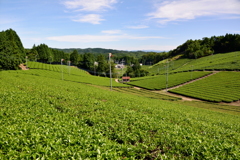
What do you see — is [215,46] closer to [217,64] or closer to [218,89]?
[217,64]

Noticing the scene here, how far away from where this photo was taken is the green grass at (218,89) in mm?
58591

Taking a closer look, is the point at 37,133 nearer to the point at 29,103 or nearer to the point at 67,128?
the point at 67,128

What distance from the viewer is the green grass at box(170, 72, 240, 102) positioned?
192ft

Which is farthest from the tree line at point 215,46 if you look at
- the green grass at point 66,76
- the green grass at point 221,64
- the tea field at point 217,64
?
the green grass at point 66,76

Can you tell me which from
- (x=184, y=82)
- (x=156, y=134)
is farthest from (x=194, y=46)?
(x=156, y=134)

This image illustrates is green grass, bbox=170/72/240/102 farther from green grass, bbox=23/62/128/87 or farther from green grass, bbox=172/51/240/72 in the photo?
green grass, bbox=23/62/128/87

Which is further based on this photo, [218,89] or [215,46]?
[215,46]

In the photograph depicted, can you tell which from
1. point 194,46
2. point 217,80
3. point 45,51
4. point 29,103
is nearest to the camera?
point 29,103

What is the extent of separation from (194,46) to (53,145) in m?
201

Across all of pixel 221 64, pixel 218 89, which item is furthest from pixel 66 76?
pixel 221 64

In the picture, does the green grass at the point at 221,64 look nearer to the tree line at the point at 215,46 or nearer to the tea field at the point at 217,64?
the tea field at the point at 217,64

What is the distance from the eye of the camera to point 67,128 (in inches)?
427

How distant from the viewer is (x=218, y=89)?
68375 mm

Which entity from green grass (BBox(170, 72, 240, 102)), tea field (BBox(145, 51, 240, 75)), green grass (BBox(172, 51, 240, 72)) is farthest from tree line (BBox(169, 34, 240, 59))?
green grass (BBox(170, 72, 240, 102))
